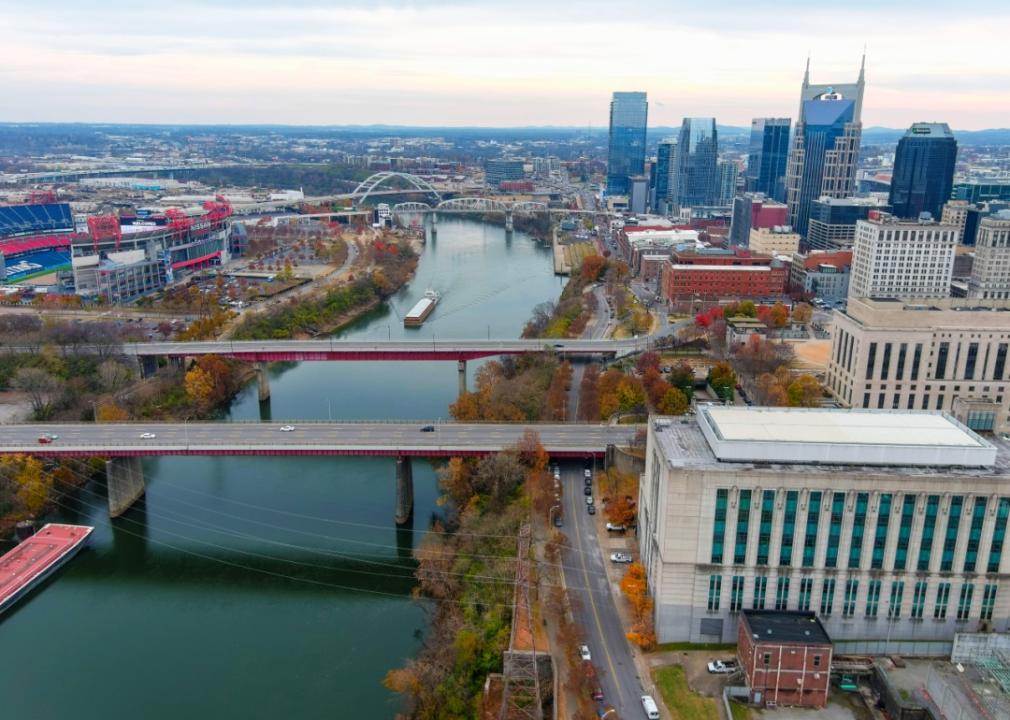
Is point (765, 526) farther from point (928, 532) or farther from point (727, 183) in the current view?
point (727, 183)

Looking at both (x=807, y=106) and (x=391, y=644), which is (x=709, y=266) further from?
(x=807, y=106)

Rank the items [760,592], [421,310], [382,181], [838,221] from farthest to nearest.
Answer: [382,181]
[838,221]
[421,310]
[760,592]

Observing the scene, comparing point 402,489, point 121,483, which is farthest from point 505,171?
point 402,489

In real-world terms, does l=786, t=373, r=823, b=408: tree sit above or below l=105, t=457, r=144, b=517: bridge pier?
above

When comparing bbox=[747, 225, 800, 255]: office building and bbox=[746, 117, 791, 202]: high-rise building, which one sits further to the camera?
bbox=[746, 117, 791, 202]: high-rise building

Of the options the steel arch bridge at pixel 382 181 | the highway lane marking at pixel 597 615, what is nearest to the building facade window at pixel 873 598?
the highway lane marking at pixel 597 615

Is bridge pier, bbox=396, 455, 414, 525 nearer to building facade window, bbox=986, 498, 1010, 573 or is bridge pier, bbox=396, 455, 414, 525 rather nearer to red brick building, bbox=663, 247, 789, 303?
building facade window, bbox=986, 498, 1010, 573

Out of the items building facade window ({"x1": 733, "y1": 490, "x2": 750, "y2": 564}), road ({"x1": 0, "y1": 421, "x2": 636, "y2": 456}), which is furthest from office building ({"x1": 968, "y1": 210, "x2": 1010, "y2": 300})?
building facade window ({"x1": 733, "y1": 490, "x2": 750, "y2": 564})
